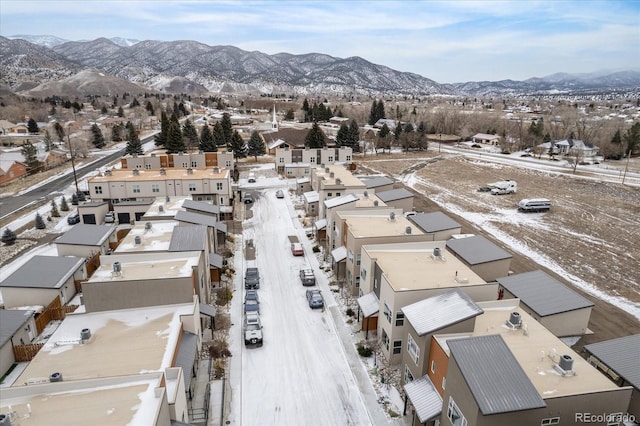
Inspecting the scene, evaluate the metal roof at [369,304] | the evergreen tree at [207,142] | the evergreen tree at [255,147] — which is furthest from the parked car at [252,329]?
the evergreen tree at [255,147]

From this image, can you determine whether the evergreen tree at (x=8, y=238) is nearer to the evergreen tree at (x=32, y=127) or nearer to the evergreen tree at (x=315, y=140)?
the evergreen tree at (x=315, y=140)

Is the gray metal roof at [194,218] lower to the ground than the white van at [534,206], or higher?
higher

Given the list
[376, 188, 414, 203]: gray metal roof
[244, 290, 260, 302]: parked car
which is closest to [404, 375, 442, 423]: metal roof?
[244, 290, 260, 302]: parked car

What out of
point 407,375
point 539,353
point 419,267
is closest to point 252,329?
point 407,375

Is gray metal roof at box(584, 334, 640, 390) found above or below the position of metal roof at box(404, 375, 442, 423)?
above

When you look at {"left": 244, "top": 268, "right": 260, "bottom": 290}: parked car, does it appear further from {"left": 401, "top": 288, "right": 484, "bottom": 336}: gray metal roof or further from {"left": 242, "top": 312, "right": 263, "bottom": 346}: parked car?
{"left": 401, "top": 288, "right": 484, "bottom": 336}: gray metal roof

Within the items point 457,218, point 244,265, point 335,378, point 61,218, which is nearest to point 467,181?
point 457,218

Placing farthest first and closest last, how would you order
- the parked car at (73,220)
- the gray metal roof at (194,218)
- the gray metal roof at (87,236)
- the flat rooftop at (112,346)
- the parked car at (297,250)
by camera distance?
the parked car at (73,220) < the parked car at (297,250) < the gray metal roof at (87,236) < the gray metal roof at (194,218) < the flat rooftop at (112,346)
